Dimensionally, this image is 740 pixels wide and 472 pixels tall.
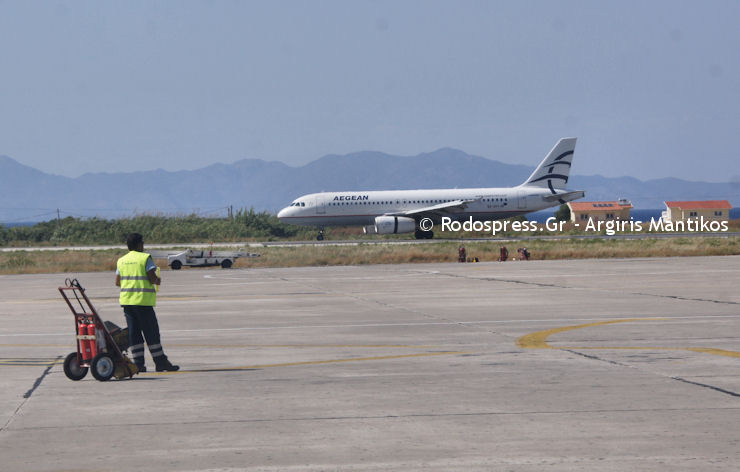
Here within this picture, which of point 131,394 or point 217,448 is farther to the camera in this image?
point 131,394

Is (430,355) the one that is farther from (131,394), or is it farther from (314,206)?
(314,206)

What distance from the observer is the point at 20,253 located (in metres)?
61.5

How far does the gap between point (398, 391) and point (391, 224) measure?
Answer: 55.7m

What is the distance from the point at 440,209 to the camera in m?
67.6

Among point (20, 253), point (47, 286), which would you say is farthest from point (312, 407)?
point (20, 253)

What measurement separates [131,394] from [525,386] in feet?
15.9

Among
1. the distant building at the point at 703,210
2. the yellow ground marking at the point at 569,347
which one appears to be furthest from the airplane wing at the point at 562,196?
the distant building at the point at 703,210

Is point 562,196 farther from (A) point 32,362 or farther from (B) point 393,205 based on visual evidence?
(A) point 32,362

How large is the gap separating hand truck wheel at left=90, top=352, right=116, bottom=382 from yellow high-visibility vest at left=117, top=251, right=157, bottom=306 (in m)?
1.07

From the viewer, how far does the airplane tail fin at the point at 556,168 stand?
73062mm

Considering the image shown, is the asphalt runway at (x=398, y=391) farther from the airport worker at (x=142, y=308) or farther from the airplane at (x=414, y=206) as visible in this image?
the airplane at (x=414, y=206)

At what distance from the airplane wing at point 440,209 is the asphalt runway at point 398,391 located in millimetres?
43439

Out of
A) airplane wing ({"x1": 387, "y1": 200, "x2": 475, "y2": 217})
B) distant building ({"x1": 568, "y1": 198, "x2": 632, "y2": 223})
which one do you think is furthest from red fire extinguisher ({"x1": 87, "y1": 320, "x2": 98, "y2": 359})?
distant building ({"x1": 568, "y1": 198, "x2": 632, "y2": 223})

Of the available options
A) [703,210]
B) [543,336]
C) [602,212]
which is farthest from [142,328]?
[602,212]
